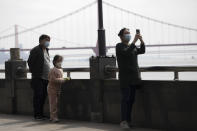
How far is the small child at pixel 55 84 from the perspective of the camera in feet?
24.5

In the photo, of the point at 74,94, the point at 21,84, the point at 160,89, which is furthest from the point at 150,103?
the point at 21,84

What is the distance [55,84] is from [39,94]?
467mm

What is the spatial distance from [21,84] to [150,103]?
3193 millimetres

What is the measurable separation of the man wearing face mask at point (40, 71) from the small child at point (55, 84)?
327mm

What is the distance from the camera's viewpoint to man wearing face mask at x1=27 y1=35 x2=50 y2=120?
7789 millimetres

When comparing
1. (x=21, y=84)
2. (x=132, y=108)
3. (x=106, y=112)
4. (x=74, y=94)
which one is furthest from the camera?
(x=21, y=84)

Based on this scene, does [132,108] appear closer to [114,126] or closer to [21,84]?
[114,126]

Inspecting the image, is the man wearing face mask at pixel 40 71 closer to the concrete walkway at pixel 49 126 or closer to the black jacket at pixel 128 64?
the concrete walkway at pixel 49 126

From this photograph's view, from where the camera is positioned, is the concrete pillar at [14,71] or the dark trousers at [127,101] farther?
the concrete pillar at [14,71]

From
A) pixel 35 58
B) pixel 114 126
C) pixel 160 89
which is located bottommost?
pixel 114 126

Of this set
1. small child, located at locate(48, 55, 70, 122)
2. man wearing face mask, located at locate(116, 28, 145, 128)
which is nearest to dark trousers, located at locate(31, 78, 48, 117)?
small child, located at locate(48, 55, 70, 122)

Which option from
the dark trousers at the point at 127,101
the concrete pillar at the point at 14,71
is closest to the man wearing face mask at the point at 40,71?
the concrete pillar at the point at 14,71

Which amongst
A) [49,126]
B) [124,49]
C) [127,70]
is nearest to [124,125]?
[127,70]

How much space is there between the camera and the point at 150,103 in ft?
22.1
